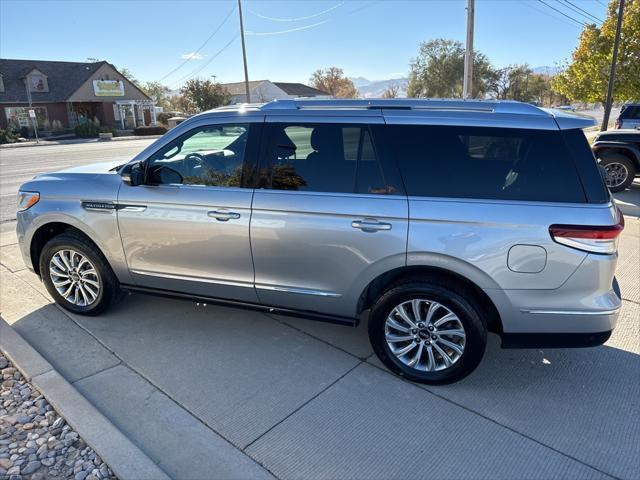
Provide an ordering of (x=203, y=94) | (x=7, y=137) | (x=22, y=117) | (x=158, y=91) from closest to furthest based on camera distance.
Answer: (x=7, y=137) < (x=22, y=117) < (x=203, y=94) < (x=158, y=91)

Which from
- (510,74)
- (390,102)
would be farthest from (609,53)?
(510,74)

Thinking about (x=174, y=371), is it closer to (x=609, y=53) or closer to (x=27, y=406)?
(x=27, y=406)

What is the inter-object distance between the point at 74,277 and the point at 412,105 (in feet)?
10.8

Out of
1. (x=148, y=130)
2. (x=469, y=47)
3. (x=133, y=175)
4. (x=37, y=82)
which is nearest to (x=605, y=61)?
(x=469, y=47)

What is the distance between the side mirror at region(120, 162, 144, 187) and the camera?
12.0 feet

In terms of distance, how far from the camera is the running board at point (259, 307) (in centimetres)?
338

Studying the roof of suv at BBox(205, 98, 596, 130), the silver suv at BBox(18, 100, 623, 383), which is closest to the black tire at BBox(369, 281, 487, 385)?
the silver suv at BBox(18, 100, 623, 383)

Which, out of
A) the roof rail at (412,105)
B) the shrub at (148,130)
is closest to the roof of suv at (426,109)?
the roof rail at (412,105)

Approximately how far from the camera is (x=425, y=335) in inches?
125

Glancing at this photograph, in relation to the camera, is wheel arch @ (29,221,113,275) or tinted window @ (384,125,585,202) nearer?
tinted window @ (384,125,585,202)

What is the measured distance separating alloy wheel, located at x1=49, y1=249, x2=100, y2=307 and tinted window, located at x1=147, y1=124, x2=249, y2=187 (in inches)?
42.8

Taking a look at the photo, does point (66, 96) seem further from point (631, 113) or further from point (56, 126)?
point (631, 113)

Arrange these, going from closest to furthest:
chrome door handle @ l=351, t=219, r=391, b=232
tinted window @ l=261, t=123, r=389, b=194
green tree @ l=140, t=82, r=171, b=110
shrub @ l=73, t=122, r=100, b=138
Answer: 1. chrome door handle @ l=351, t=219, r=391, b=232
2. tinted window @ l=261, t=123, r=389, b=194
3. shrub @ l=73, t=122, r=100, b=138
4. green tree @ l=140, t=82, r=171, b=110

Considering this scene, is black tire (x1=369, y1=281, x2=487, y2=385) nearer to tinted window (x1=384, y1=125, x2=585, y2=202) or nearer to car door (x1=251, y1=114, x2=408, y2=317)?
car door (x1=251, y1=114, x2=408, y2=317)
